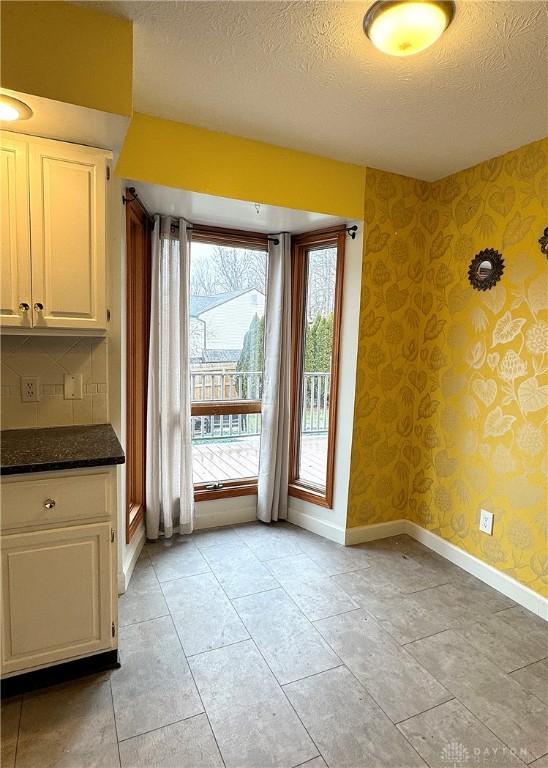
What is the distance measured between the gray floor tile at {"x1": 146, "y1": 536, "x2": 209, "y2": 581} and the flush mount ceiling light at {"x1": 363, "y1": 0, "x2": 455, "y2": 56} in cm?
272

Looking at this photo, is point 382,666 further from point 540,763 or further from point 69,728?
point 69,728

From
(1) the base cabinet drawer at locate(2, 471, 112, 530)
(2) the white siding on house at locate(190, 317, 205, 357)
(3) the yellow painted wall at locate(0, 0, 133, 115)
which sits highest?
(3) the yellow painted wall at locate(0, 0, 133, 115)

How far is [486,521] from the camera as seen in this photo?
263 centimetres

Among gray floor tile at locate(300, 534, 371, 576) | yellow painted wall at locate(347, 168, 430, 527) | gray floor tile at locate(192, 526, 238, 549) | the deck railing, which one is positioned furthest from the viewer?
the deck railing

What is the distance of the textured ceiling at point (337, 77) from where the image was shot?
148 centimetres

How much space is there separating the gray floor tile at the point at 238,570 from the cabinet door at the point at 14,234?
1763mm

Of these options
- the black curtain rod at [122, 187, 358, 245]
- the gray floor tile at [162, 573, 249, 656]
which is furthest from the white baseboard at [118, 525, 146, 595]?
the black curtain rod at [122, 187, 358, 245]

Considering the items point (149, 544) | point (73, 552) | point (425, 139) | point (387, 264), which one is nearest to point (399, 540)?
point (149, 544)

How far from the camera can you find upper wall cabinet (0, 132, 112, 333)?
1729mm

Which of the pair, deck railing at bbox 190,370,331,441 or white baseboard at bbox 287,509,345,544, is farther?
deck railing at bbox 190,370,331,441

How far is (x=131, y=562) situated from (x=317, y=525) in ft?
4.37

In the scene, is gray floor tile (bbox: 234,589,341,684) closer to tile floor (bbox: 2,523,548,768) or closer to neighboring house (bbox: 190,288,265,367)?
tile floor (bbox: 2,523,548,768)

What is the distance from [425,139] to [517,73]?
63 cm

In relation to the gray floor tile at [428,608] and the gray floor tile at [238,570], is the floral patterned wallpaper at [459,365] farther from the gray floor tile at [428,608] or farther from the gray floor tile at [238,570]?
the gray floor tile at [238,570]
